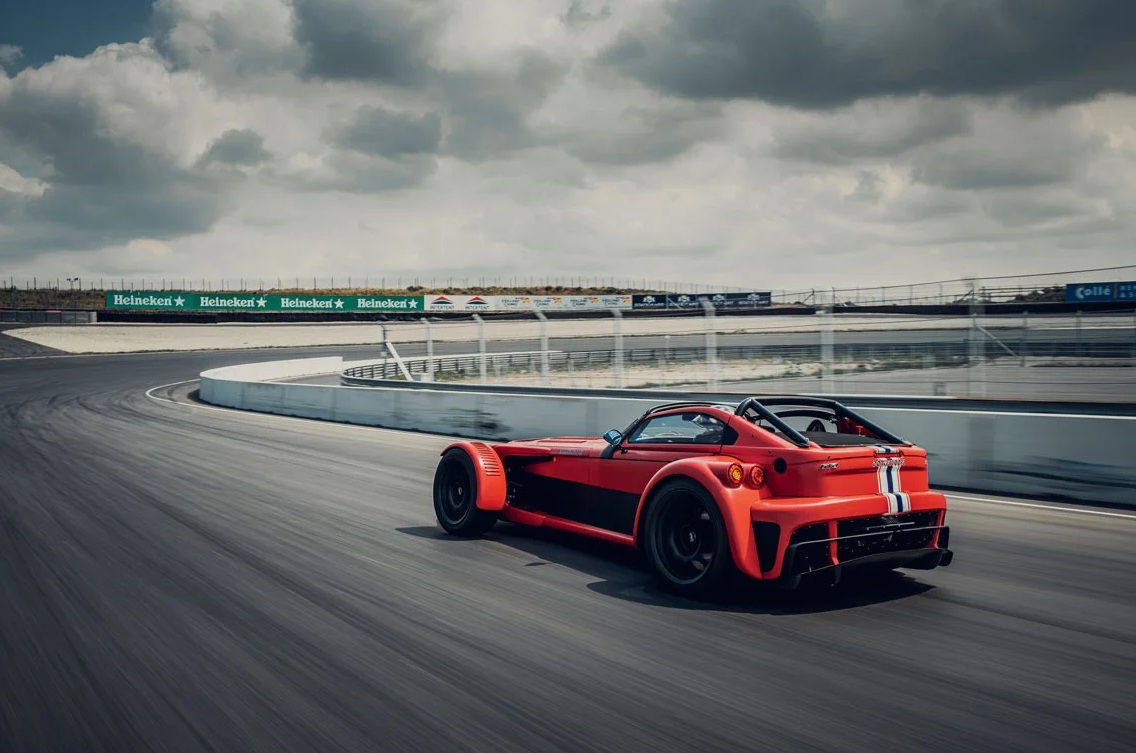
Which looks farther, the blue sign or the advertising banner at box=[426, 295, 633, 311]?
the advertising banner at box=[426, 295, 633, 311]

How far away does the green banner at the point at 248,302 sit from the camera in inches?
2336

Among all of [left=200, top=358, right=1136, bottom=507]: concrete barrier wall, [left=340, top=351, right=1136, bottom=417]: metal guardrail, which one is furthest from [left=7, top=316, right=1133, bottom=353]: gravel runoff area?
[left=200, top=358, right=1136, bottom=507]: concrete barrier wall

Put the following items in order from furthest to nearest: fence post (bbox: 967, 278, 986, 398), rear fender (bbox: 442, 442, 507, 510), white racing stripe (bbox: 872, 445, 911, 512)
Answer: fence post (bbox: 967, 278, 986, 398) → rear fender (bbox: 442, 442, 507, 510) → white racing stripe (bbox: 872, 445, 911, 512)

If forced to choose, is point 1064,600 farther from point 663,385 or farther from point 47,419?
point 47,419

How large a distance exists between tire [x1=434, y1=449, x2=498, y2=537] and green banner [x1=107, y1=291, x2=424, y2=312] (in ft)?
192

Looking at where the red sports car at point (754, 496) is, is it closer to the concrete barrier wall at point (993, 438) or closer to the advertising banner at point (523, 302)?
the concrete barrier wall at point (993, 438)

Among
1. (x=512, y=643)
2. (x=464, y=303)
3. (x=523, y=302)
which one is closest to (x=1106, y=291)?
(x=512, y=643)

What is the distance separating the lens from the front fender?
473 cm

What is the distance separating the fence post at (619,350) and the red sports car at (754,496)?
37.8ft

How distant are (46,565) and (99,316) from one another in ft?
194

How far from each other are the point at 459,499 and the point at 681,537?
7.92 ft

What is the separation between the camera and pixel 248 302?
6300cm

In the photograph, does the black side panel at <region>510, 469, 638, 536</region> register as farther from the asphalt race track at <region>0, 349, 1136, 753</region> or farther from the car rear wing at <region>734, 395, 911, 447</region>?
the car rear wing at <region>734, 395, 911, 447</region>

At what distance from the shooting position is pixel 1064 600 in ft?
16.4
